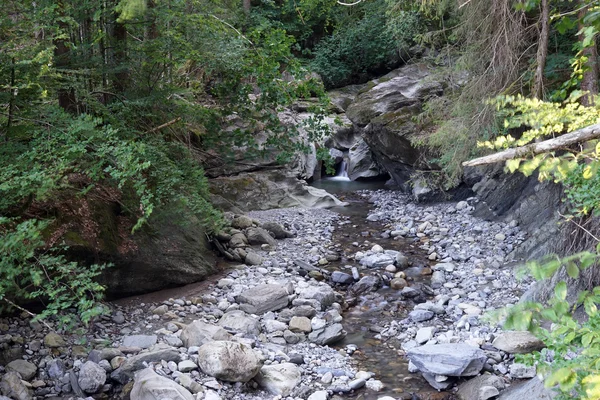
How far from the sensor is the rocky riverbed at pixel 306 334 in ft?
16.7

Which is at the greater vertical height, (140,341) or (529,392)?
(529,392)

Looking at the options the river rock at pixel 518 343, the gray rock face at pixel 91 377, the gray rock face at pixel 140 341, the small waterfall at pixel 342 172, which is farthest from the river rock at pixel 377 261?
the small waterfall at pixel 342 172

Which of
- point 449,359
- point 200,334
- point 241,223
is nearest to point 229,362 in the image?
point 200,334

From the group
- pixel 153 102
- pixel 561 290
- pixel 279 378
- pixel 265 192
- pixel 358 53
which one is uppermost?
pixel 358 53

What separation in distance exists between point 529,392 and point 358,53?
16.1m

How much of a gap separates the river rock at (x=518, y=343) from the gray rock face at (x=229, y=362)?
8.77ft

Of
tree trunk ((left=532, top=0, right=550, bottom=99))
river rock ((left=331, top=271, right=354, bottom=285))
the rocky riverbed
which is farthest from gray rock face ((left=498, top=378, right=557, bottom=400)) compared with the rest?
tree trunk ((left=532, top=0, right=550, bottom=99))

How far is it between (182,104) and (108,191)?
1.96 metres

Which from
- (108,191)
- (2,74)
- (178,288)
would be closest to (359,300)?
(178,288)

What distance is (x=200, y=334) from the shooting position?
19.1 ft

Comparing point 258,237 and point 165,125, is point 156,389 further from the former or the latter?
point 258,237

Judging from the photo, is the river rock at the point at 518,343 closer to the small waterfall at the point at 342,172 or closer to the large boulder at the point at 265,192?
the large boulder at the point at 265,192

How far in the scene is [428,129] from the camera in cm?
1191

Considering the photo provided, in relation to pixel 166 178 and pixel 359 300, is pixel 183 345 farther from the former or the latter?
pixel 359 300
